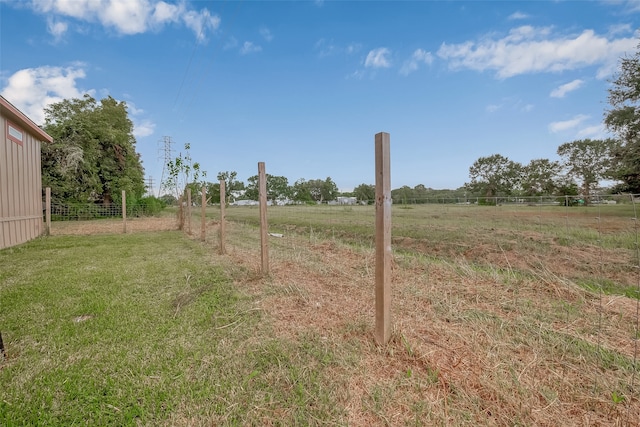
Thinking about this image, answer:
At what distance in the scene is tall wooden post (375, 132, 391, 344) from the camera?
192 centimetres

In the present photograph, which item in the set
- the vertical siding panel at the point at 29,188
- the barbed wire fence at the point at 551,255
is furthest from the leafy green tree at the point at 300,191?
the vertical siding panel at the point at 29,188

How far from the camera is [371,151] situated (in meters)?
2.04

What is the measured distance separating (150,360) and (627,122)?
22029 mm

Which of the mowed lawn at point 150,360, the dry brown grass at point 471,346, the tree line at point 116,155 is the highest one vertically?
the tree line at point 116,155

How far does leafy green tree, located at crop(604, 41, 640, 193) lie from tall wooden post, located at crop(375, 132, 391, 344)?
61.4 ft

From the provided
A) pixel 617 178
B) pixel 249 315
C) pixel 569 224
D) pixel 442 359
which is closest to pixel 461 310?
pixel 442 359

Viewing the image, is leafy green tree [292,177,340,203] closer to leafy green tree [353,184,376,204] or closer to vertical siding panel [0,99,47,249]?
leafy green tree [353,184,376,204]

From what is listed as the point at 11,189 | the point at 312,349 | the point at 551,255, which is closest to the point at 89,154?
the point at 11,189

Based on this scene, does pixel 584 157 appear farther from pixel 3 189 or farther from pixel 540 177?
pixel 3 189

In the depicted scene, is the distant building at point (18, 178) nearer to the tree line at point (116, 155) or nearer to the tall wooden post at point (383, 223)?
the tree line at point (116, 155)

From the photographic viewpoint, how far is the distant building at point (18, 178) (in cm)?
699

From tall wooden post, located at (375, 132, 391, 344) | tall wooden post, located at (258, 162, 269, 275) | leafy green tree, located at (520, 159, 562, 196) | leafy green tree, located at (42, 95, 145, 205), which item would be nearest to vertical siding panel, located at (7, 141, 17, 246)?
tall wooden post, located at (258, 162, 269, 275)

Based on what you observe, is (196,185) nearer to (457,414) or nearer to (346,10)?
(346,10)

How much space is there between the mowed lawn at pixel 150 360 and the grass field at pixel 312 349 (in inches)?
0.4
